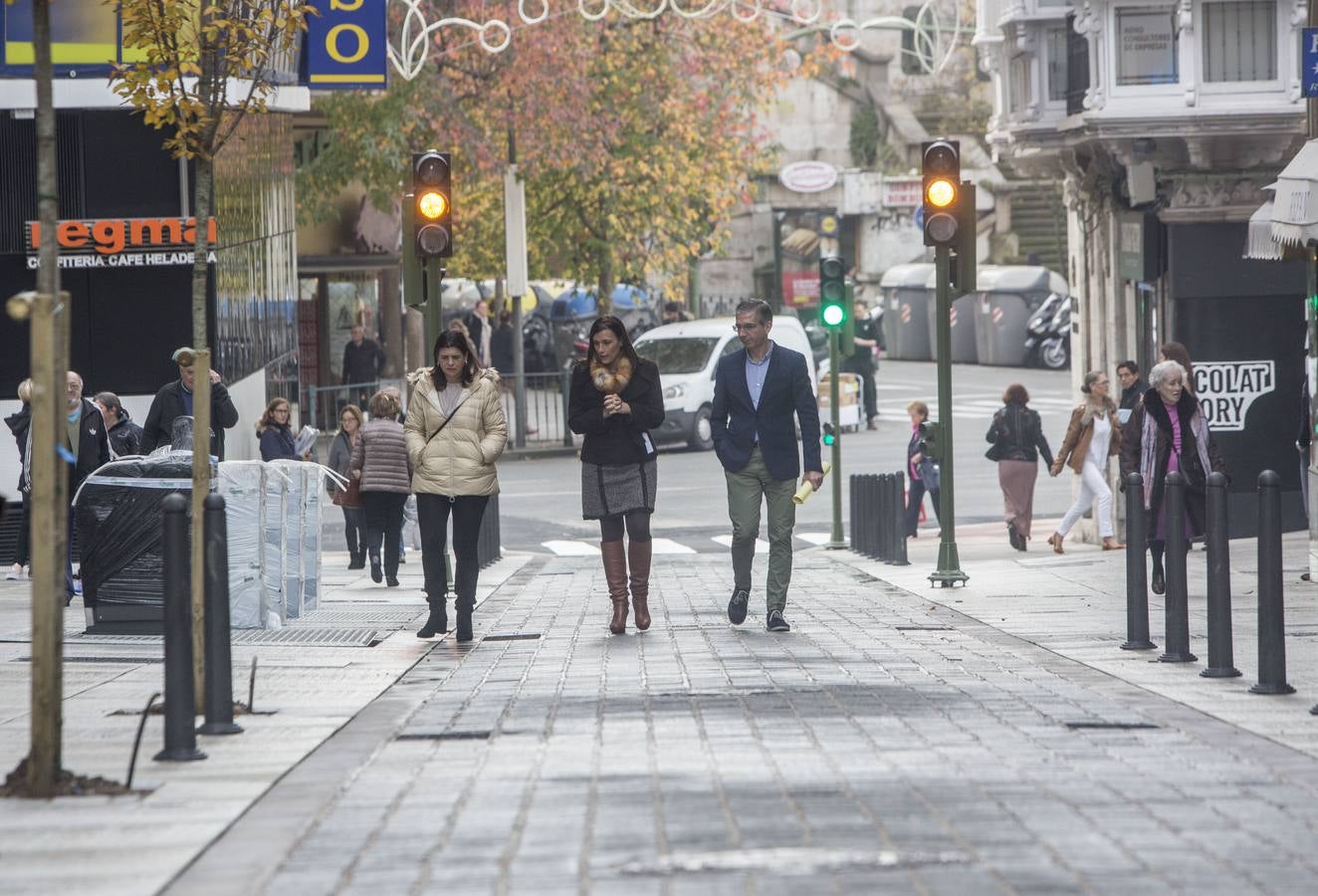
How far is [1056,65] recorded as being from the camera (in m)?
22.1

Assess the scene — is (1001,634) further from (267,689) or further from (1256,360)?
(1256,360)

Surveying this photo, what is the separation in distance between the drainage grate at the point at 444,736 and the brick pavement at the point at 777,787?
2 cm

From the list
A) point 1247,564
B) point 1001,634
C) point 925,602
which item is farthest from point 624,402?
point 1247,564

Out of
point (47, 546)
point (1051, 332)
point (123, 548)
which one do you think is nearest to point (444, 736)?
point (47, 546)

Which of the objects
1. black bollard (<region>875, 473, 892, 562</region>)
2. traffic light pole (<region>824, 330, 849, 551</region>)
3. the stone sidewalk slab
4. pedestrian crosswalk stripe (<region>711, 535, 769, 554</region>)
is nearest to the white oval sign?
pedestrian crosswalk stripe (<region>711, 535, 769, 554</region>)

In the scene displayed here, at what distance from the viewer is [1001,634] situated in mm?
12289

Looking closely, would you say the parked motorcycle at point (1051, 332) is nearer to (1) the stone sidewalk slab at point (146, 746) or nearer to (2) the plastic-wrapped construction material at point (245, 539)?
(1) the stone sidewalk slab at point (146, 746)

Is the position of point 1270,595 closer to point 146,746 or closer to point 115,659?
point 146,746

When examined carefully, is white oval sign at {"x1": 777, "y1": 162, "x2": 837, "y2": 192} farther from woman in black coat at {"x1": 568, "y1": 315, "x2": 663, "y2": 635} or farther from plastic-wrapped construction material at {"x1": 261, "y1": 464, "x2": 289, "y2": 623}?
woman in black coat at {"x1": 568, "y1": 315, "x2": 663, "y2": 635}

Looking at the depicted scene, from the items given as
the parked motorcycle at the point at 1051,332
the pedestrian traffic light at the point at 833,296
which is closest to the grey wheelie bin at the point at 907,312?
the parked motorcycle at the point at 1051,332

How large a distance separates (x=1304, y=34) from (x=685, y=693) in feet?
22.6

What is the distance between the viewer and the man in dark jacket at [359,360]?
3428 cm

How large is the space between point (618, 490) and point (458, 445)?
87 cm

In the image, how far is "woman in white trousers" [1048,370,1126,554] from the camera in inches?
773
